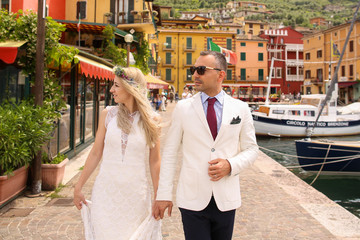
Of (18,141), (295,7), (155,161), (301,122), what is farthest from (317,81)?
(295,7)

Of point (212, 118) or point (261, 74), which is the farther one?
point (261, 74)

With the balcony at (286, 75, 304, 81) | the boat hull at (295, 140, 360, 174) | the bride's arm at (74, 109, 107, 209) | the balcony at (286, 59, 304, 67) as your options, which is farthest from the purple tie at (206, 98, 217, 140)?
the balcony at (286, 75, 304, 81)

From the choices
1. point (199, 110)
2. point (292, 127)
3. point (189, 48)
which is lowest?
point (292, 127)

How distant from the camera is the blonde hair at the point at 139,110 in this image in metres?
2.70

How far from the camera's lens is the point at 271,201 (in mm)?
5469

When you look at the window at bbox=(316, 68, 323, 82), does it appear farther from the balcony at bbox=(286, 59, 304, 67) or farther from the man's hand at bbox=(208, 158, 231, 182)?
the man's hand at bbox=(208, 158, 231, 182)

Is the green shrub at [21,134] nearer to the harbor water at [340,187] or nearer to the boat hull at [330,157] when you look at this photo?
the harbor water at [340,187]

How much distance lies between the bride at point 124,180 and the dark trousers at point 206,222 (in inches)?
16.1

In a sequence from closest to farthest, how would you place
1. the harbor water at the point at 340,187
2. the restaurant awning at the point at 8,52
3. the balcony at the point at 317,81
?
the restaurant awning at the point at 8,52 < the harbor water at the point at 340,187 < the balcony at the point at 317,81

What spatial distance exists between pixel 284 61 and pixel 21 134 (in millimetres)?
58949

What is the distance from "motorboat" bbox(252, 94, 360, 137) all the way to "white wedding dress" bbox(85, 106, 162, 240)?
18.9 m

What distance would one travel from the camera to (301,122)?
68.0 feet

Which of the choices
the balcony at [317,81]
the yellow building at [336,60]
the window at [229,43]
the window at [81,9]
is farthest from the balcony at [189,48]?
the window at [81,9]

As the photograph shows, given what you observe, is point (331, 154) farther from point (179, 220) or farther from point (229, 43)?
point (229, 43)
